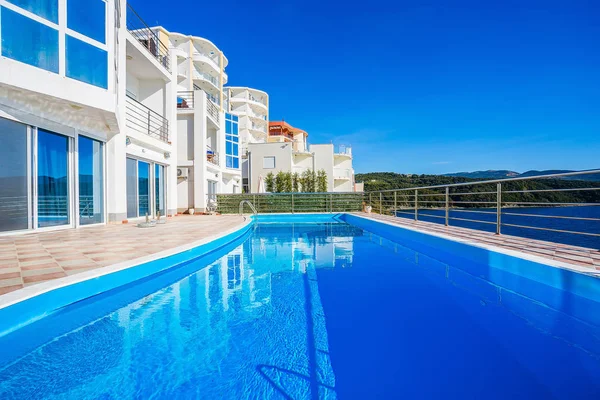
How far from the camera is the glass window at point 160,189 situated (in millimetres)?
11461

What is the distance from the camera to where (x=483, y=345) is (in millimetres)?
2262

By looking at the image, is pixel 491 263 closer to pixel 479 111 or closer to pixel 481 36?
pixel 481 36

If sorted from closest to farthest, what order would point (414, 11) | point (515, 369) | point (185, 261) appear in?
point (515, 369), point (185, 261), point (414, 11)

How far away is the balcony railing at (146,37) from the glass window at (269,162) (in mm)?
14615

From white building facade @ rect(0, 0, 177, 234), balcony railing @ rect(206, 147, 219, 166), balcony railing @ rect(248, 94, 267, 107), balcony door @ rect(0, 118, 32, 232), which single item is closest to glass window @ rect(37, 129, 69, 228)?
white building facade @ rect(0, 0, 177, 234)

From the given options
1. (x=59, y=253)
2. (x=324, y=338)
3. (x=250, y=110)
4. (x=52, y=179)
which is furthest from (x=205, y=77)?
(x=324, y=338)

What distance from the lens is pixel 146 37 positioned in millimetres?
Answer: 11555

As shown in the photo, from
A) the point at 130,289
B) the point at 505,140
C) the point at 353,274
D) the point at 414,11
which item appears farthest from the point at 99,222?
the point at 505,140

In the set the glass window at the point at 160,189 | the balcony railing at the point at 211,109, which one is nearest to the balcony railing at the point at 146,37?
the balcony railing at the point at 211,109

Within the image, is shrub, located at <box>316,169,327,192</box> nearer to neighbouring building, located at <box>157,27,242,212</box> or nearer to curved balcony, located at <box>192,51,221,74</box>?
neighbouring building, located at <box>157,27,242,212</box>

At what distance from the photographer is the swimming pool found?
1793 mm

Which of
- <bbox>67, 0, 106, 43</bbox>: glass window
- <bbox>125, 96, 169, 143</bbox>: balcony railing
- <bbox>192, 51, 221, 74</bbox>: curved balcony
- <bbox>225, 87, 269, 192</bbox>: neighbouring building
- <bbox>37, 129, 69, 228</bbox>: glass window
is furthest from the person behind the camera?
<bbox>225, 87, 269, 192</bbox>: neighbouring building

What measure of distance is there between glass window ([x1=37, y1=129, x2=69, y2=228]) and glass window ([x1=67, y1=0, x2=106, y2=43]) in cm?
244

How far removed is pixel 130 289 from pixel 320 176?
989 inches
